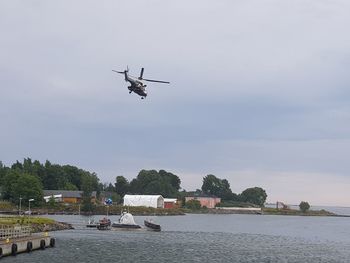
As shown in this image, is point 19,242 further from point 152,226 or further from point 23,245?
point 152,226

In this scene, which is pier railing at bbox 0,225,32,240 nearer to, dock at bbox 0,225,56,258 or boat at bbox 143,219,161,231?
dock at bbox 0,225,56,258

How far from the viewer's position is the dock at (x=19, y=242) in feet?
252

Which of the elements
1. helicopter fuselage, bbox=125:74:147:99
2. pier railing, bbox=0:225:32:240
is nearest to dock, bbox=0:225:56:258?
pier railing, bbox=0:225:32:240

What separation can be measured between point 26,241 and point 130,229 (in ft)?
216

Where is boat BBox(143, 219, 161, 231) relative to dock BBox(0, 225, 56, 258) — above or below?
above

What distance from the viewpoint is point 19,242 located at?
80.7 m

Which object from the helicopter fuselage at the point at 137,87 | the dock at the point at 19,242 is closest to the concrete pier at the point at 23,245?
the dock at the point at 19,242

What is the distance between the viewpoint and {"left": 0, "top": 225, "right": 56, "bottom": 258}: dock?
3022 inches

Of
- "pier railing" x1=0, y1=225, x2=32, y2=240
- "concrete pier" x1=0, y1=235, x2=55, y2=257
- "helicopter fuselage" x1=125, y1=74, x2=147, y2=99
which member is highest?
"helicopter fuselage" x1=125, y1=74, x2=147, y2=99

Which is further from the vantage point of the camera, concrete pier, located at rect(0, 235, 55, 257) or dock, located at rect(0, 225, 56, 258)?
dock, located at rect(0, 225, 56, 258)

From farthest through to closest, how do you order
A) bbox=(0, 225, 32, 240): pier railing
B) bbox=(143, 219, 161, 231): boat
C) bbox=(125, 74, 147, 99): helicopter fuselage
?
bbox=(143, 219, 161, 231): boat
bbox=(0, 225, 32, 240): pier railing
bbox=(125, 74, 147, 99): helicopter fuselage

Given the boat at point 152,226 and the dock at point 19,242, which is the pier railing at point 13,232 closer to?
the dock at point 19,242

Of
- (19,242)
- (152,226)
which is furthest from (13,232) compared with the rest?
(152,226)

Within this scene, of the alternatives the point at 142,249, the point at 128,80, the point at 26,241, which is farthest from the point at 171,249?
the point at 128,80
